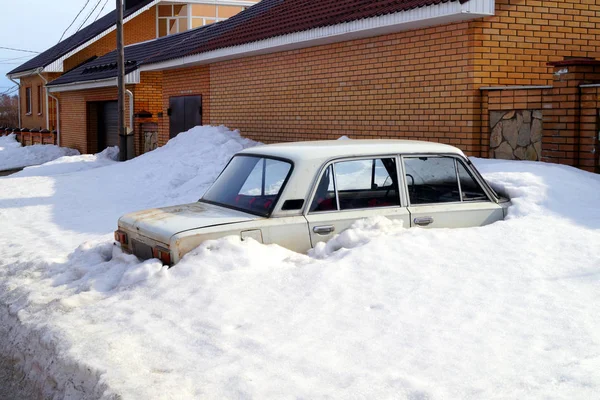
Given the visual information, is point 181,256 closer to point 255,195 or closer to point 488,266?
point 255,195

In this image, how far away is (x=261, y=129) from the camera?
626 inches

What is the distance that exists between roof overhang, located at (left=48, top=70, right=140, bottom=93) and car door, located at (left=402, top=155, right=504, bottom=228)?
18.2 metres

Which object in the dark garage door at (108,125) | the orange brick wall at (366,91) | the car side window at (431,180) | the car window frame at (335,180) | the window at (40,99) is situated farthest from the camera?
the window at (40,99)

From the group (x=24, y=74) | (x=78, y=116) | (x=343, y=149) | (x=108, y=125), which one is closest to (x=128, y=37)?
(x=78, y=116)

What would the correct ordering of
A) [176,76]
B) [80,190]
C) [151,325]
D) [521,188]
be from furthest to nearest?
[176,76] → [80,190] → [521,188] → [151,325]

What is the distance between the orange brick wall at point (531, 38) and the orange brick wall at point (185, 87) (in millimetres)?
9053

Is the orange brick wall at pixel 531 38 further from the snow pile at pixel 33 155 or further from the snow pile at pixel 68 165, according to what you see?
the snow pile at pixel 33 155

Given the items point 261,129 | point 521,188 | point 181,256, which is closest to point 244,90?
point 261,129

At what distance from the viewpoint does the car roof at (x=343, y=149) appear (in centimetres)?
618

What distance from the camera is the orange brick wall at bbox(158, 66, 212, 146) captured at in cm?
1838

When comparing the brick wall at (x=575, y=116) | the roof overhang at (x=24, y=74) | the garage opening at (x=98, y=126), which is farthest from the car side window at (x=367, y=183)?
the roof overhang at (x=24, y=74)

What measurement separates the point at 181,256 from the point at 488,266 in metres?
2.31

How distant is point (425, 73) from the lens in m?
11.2

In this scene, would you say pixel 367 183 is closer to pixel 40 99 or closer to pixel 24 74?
pixel 24 74
